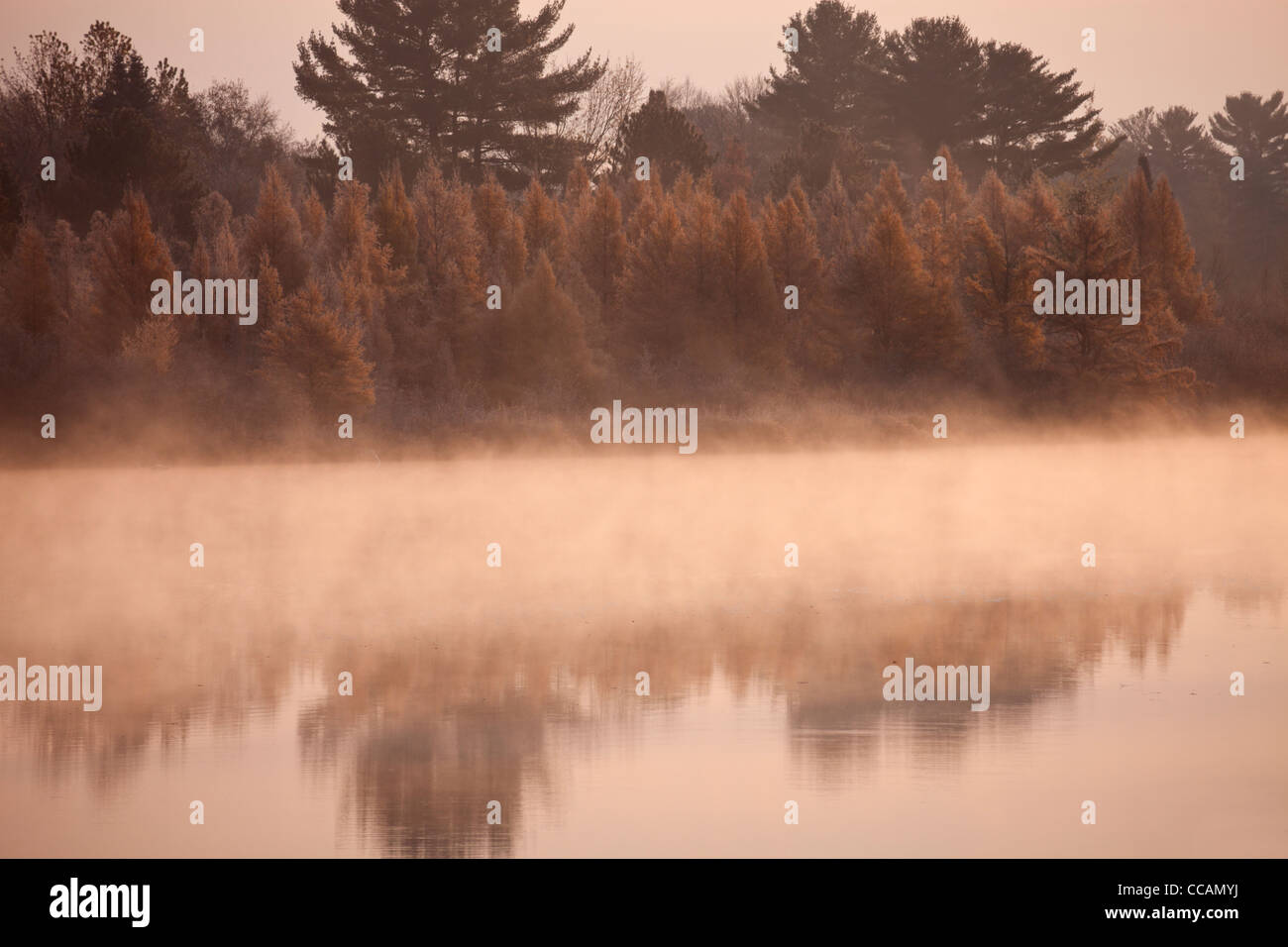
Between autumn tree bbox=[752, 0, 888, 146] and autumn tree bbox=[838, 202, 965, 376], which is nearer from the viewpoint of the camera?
autumn tree bbox=[838, 202, 965, 376]

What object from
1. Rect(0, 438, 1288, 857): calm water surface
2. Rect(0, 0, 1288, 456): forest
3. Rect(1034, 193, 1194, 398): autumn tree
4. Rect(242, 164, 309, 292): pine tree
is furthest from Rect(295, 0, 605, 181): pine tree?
Rect(0, 438, 1288, 857): calm water surface

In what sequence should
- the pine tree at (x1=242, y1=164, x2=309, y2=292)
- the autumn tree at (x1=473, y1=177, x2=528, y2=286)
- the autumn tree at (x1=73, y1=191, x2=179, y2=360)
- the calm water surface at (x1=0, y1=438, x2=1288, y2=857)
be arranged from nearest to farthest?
the calm water surface at (x1=0, y1=438, x2=1288, y2=857) → the autumn tree at (x1=73, y1=191, x2=179, y2=360) → the pine tree at (x1=242, y1=164, x2=309, y2=292) → the autumn tree at (x1=473, y1=177, x2=528, y2=286)

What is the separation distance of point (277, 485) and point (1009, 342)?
30605 mm

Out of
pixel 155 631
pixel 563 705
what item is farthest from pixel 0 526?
pixel 563 705

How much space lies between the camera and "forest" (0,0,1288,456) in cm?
5438

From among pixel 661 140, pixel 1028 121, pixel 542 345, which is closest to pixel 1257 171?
pixel 1028 121

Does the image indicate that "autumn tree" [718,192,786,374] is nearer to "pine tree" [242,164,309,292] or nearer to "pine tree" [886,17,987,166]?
"pine tree" [242,164,309,292]

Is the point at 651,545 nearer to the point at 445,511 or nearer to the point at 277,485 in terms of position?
the point at 445,511

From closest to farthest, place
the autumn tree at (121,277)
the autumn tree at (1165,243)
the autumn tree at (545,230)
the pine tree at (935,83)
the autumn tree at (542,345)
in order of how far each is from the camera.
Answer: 1. the autumn tree at (121,277)
2. the autumn tree at (542,345)
3. the autumn tree at (545,230)
4. the autumn tree at (1165,243)
5. the pine tree at (935,83)

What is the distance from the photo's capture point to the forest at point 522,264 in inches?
2141

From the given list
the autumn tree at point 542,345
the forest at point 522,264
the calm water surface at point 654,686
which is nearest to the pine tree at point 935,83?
the forest at point 522,264

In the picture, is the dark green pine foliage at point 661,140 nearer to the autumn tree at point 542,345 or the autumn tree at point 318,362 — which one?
the autumn tree at point 542,345

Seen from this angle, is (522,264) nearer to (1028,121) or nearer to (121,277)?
(121,277)
